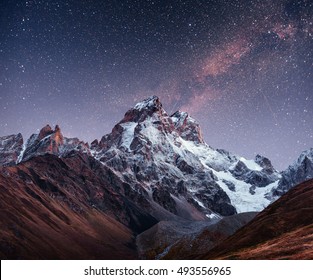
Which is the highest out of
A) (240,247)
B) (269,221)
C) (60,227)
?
(60,227)

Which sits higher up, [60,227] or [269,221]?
[60,227]

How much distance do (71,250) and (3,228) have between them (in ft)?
108

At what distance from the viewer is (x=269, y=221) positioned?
102312mm
